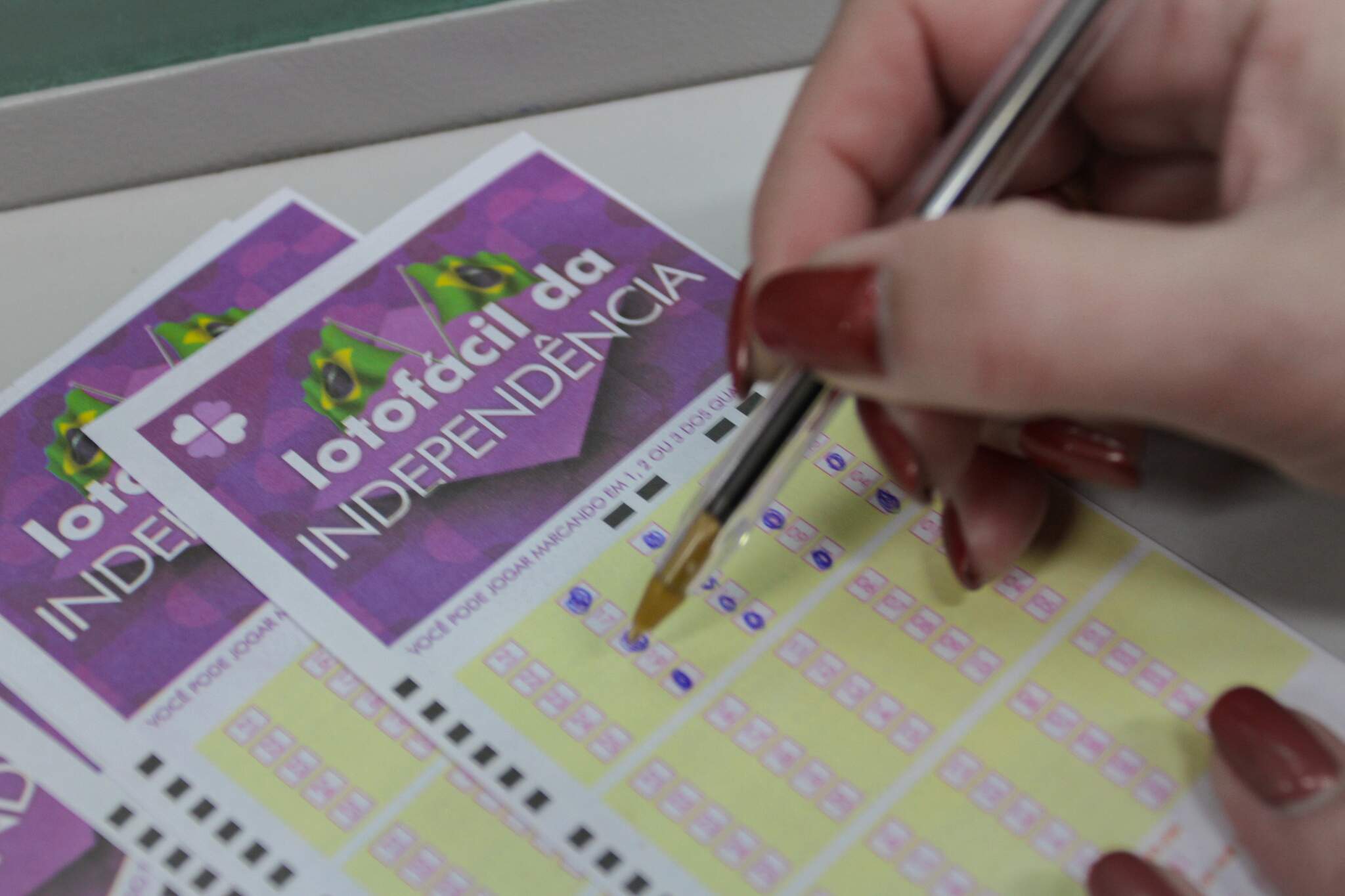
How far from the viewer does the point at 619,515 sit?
0.49 m

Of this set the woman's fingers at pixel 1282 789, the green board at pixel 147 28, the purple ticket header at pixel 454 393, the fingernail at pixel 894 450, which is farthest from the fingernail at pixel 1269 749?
the green board at pixel 147 28

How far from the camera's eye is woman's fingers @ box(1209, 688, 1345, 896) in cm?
37

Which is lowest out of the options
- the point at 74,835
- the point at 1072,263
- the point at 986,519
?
the point at 74,835

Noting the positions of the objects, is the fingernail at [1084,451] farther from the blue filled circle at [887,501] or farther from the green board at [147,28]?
the green board at [147,28]

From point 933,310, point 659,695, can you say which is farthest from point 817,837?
point 933,310

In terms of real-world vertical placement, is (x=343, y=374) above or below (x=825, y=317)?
below

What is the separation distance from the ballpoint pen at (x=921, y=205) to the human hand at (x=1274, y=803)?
163 millimetres

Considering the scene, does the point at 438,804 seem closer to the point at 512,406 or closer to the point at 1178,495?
the point at 512,406

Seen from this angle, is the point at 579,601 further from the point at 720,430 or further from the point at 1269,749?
the point at 1269,749

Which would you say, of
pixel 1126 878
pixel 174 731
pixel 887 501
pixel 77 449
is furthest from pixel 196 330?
pixel 1126 878

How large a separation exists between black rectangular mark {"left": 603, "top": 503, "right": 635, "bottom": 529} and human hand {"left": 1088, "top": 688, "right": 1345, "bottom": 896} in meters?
0.21

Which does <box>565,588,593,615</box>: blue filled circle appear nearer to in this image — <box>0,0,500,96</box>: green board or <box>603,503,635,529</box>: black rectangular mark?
<box>603,503,635,529</box>: black rectangular mark

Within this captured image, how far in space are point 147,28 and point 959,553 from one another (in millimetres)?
451

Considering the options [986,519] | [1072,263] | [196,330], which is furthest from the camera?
[196,330]
